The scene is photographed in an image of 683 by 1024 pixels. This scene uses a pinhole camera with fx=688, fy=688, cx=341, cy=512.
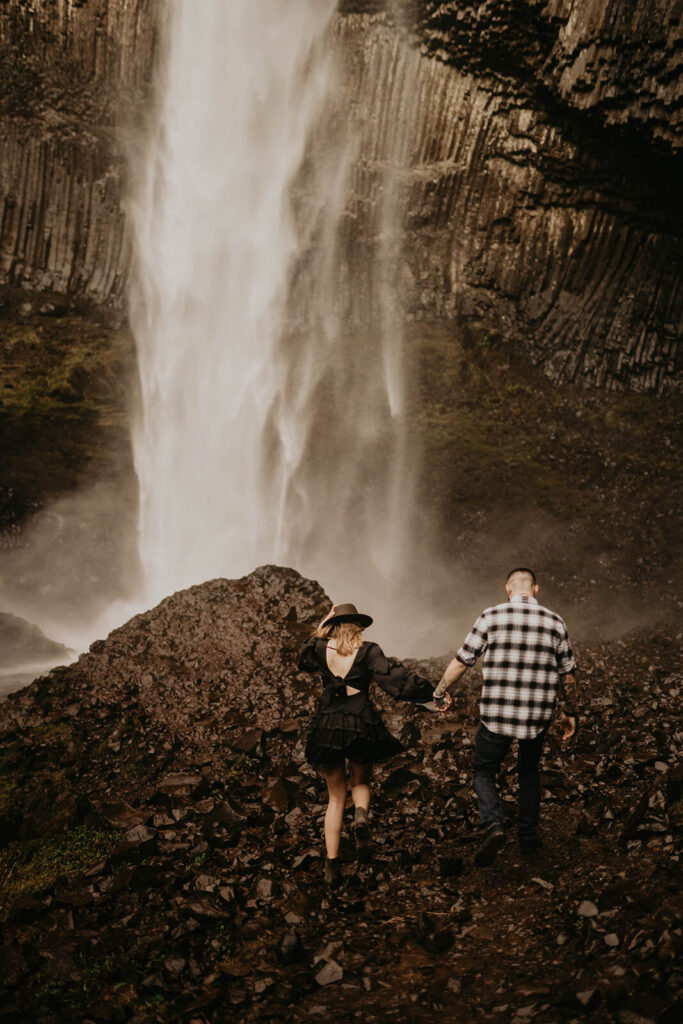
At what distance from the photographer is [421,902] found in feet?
15.3

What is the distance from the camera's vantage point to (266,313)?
1848cm

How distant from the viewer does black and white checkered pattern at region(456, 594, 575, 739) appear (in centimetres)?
472

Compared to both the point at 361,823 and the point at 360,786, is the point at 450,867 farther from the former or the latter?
the point at 360,786

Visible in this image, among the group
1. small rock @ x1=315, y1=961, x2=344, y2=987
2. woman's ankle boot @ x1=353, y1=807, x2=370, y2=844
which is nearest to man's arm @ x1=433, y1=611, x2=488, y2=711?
woman's ankle boot @ x1=353, y1=807, x2=370, y2=844

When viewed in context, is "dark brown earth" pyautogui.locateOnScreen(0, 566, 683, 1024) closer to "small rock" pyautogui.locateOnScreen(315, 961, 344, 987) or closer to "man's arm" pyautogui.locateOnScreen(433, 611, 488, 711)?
"small rock" pyautogui.locateOnScreen(315, 961, 344, 987)

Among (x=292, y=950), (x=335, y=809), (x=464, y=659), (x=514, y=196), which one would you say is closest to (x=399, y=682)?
(x=464, y=659)

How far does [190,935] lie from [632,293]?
1800cm

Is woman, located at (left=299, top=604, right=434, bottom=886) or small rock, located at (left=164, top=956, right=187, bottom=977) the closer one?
small rock, located at (left=164, top=956, right=187, bottom=977)

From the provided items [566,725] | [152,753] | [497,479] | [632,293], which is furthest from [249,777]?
[632,293]

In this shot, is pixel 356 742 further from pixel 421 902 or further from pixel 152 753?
pixel 152 753

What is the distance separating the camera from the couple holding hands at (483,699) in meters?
4.73

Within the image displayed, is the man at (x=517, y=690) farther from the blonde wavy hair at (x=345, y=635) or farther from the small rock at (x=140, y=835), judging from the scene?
the small rock at (x=140, y=835)

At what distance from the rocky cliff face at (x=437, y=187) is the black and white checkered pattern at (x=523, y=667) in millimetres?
14735

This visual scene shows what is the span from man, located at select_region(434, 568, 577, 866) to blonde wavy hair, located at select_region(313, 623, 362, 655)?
0.67 metres
